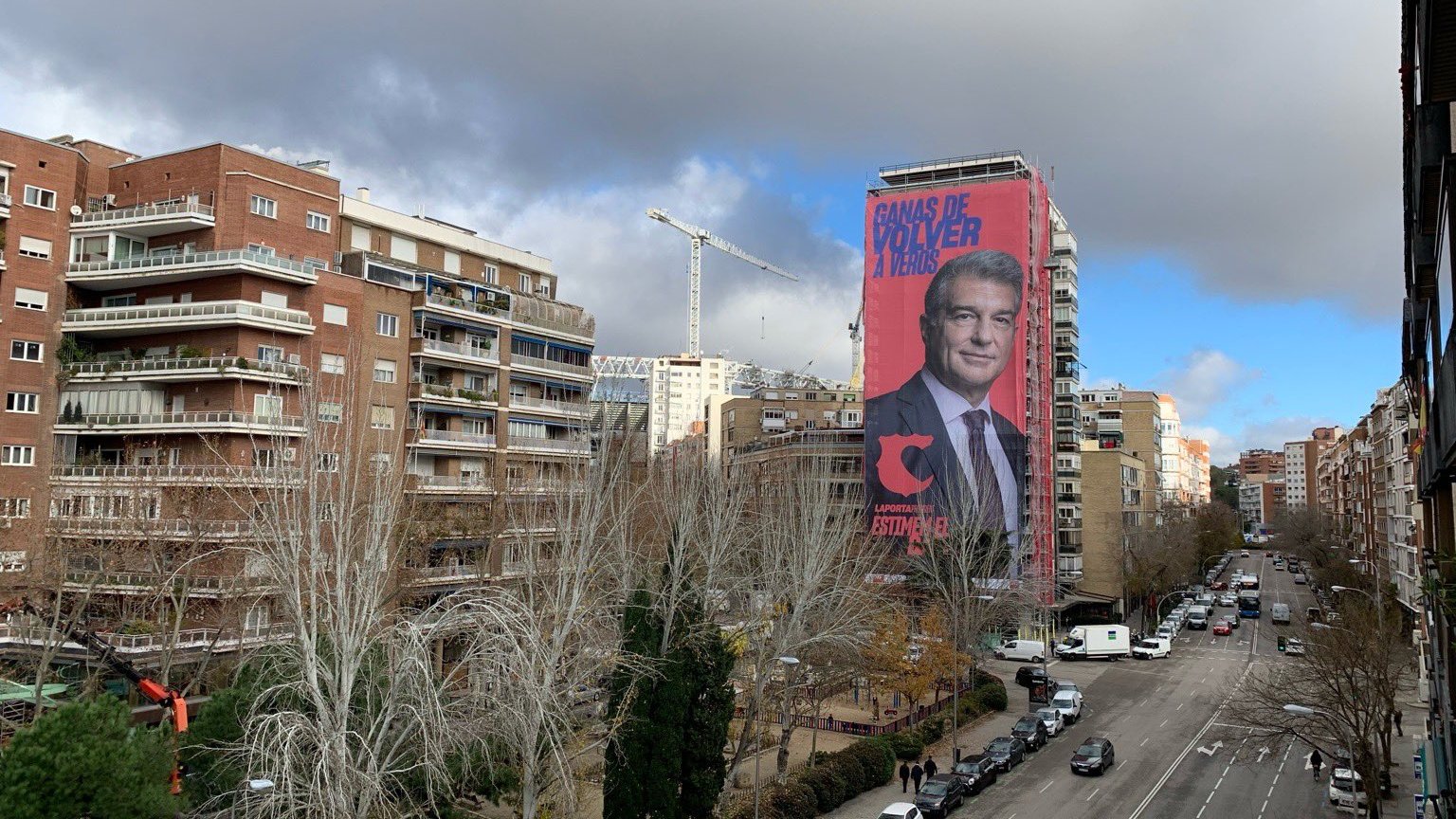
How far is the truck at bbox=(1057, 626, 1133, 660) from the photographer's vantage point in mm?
67000

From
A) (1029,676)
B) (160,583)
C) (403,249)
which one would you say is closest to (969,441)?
(1029,676)

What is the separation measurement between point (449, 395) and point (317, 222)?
34.3 feet

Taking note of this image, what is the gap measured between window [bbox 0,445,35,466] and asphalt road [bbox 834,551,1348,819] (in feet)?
120

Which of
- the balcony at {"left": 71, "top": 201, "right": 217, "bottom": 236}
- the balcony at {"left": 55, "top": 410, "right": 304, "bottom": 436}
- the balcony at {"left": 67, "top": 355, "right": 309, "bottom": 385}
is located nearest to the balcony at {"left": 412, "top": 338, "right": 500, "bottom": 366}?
the balcony at {"left": 67, "top": 355, "right": 309, "bottom": 385}

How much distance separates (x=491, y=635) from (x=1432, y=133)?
57.3 feet

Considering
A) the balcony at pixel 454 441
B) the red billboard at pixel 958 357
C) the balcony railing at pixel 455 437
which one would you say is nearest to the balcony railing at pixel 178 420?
the balcony at pixel 454 441

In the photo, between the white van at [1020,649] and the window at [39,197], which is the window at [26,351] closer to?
the window at [39,197]

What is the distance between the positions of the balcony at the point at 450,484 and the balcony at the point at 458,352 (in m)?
6.10

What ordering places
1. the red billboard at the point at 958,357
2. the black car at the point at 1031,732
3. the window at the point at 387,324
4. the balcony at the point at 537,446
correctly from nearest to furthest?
the black car at the point at 1031,732 < the window at the point at 387,324 < the balcony at the point at 537,446 < the red billboard at the point at 958,357

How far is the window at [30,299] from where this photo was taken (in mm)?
42438

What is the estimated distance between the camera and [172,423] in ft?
139

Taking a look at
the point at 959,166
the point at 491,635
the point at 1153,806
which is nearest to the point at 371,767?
the point at 491,635

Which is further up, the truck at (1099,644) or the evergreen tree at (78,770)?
the evergreen tree at (78,770)

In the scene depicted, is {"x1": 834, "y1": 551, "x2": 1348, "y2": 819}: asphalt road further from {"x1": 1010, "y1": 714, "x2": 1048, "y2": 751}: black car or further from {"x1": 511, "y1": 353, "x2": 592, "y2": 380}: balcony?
{"x1": 511, "y1": 353, "x2": 592, "y2": 380}: balcony
